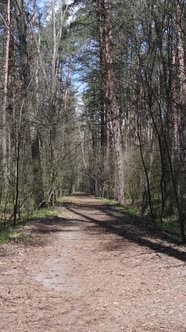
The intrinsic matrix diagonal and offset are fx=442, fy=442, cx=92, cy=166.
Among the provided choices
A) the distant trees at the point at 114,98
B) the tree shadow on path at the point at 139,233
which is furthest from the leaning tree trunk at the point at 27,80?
the tree shadow on path at the point at 139,233

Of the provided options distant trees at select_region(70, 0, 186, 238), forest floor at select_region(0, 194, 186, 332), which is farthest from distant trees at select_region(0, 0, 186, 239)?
forest floor at select_region(0, 194, 186, 332)

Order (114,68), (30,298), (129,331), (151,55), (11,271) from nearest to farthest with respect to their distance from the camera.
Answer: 1. (129,331)
2. (30,298)
3. (11,271)
4. (151,55)
5. (114,68)

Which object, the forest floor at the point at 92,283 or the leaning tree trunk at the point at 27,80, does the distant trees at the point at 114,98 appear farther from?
the forest floor at the point at 92,283

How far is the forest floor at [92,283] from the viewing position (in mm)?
4781

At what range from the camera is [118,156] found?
22.1 metres

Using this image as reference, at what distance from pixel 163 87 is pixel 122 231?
150 inches

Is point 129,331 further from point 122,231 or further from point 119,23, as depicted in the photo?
point 119,23

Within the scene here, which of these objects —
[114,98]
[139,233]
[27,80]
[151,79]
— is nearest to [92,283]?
[139,233]

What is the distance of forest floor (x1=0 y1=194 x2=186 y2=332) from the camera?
4781 millimetres

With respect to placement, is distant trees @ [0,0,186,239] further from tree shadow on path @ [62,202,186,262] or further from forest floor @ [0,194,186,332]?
forest floor @ [0,194,186,332]

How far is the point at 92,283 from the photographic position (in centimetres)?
641

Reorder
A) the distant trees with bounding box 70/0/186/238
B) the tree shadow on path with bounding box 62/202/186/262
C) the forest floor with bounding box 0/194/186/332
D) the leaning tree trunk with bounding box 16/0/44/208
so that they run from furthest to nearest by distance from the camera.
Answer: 1. the leaning tree trunk with bounding box 16/0/44/208
2. the distant trees with bounding box 70/0/186/238
3. the tree shadow on path with bounding box 62/202/186/262
4. the forest floor with bounding box 0/194/186/332

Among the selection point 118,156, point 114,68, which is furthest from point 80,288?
point 118,156

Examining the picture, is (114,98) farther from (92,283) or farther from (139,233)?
(92,283)
